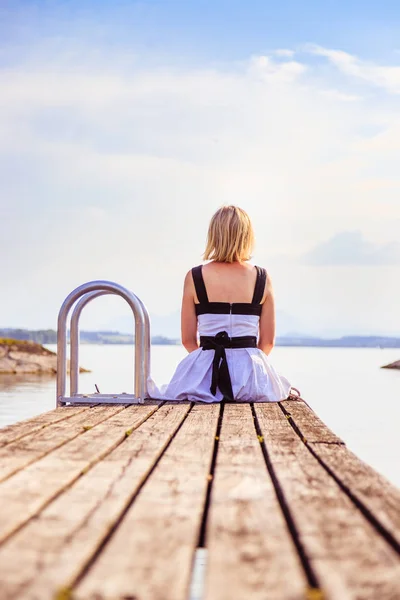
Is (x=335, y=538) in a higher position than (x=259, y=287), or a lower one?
lower

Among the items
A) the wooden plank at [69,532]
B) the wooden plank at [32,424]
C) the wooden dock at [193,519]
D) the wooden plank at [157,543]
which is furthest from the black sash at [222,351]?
the wooden plank at [157,543]

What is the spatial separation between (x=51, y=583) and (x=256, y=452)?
1.83 metres

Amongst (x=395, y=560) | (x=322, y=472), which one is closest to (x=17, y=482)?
(x=322, y=472)

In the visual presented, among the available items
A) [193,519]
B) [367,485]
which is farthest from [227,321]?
→ [193,519]

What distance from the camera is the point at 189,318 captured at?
20.5ft

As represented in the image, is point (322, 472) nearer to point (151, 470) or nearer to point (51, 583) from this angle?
point (151, 470)

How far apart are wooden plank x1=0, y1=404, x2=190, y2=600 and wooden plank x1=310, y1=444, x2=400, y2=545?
2.53 feet

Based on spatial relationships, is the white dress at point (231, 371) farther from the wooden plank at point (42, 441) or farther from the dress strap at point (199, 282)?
the wooden plank at point (42, 441)

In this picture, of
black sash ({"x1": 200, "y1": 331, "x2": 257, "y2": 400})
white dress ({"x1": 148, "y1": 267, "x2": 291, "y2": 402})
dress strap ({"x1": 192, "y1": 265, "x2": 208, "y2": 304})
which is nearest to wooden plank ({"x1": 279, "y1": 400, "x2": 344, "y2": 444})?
white dress ({"x1": 148, "y1": 267, "x2": 291, "y2": 402})

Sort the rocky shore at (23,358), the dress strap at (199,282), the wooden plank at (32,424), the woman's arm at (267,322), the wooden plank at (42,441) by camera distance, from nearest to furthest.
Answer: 1. the wooden plank at (42,441)
2. the wooden plank at (32,424)
3. the dress strap at (199,282)
4. the woman's arm at (267,322)
5. the rocky shore at (23,358)

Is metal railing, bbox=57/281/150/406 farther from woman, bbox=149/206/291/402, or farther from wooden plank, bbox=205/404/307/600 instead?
wooden plank, bbox=205/404/307/600

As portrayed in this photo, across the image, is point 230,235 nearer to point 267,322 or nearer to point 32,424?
point 267,322

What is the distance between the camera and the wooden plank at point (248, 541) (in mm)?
1691

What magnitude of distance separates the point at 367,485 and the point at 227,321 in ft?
11.5
